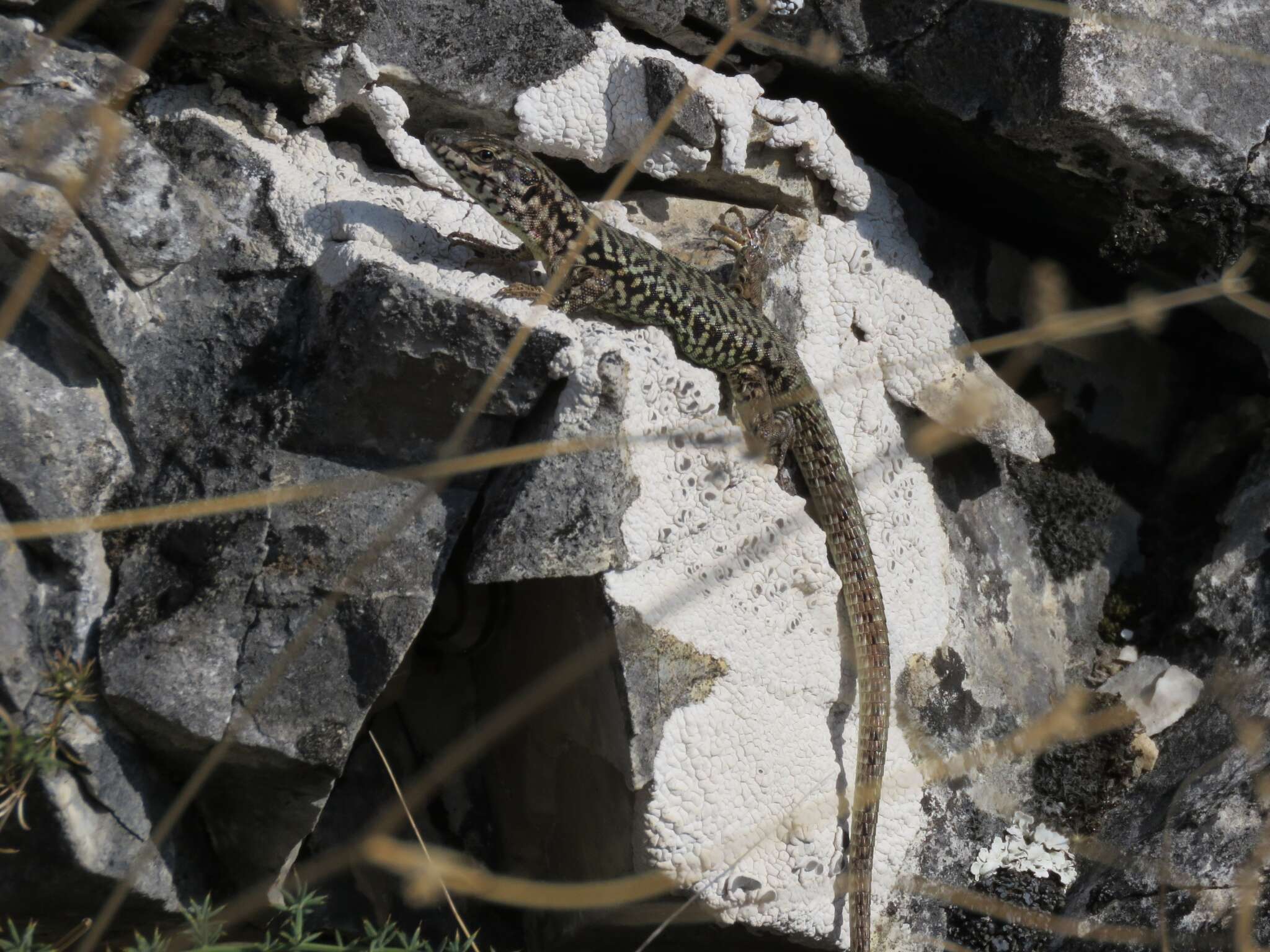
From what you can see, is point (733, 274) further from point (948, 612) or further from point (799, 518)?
point (948, 612)

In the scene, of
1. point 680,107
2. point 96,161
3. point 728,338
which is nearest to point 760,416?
point 728,338

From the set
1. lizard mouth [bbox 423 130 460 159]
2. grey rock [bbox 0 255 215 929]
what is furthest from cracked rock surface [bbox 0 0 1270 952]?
lizard mouth [bbox 423 130 460 159]

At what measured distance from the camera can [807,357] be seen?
3.51 metres

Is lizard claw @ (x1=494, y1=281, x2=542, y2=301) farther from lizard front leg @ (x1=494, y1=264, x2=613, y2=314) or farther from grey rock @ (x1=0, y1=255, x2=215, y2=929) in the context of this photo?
grey rock @ (x1=0, y1=255, x2=215, y2=929)

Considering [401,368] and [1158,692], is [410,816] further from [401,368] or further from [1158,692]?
[1158,692]

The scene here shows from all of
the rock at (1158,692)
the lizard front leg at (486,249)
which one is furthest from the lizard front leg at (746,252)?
the rock at (1158,692)

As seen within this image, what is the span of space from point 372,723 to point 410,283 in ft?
4.51

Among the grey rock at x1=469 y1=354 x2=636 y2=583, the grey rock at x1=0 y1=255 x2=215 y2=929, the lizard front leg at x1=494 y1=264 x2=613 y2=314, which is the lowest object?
the grey rock at x1=0 y1=255 x2=215 y2=929

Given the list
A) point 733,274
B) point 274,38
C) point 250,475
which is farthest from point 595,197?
point 250,475

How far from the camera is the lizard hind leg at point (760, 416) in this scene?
3.16 metres

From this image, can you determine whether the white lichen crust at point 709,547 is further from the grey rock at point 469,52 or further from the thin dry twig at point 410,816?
the thin dry twig at point 410,816

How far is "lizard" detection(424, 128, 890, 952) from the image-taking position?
298cm

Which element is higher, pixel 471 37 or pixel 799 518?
pixel 471 37

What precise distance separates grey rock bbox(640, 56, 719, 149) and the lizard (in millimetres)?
343
